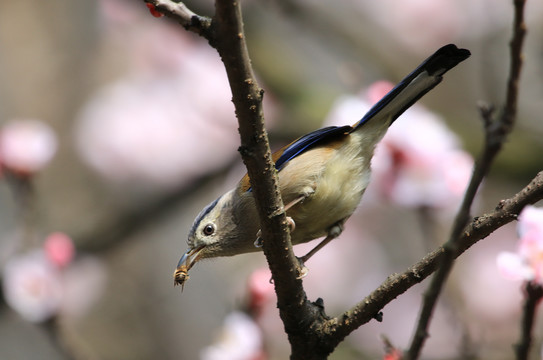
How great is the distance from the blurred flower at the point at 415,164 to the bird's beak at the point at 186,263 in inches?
46.3

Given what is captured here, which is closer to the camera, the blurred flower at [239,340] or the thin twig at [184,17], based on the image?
the thin twig at [184,17]

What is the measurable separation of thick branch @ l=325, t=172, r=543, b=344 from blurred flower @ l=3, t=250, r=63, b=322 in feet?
6.90

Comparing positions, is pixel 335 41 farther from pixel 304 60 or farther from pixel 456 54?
pixel 456 54

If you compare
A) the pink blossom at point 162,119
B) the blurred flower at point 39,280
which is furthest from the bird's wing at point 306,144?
the pink blossom at point 162,119

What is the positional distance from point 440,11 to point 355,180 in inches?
185

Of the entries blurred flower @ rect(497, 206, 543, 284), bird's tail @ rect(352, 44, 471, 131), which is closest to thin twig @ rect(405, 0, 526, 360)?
blurred flower @ rect(497, 206, 543, 284)

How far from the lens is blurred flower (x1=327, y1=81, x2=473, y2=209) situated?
3742mm

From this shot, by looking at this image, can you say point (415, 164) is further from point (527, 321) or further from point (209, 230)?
point (527, 321)

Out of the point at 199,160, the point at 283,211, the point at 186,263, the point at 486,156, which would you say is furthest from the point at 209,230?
the point at 199,160

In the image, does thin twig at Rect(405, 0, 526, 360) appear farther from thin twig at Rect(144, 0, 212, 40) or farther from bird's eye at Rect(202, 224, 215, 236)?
bird's eye at Rect(202, 224, 215, 236)

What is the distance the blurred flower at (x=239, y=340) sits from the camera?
133 inches

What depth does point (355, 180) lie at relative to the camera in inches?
130

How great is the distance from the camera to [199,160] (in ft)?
22.7

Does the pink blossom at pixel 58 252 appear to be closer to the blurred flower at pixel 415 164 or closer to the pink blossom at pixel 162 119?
the blurred flower at pixel 415 164
